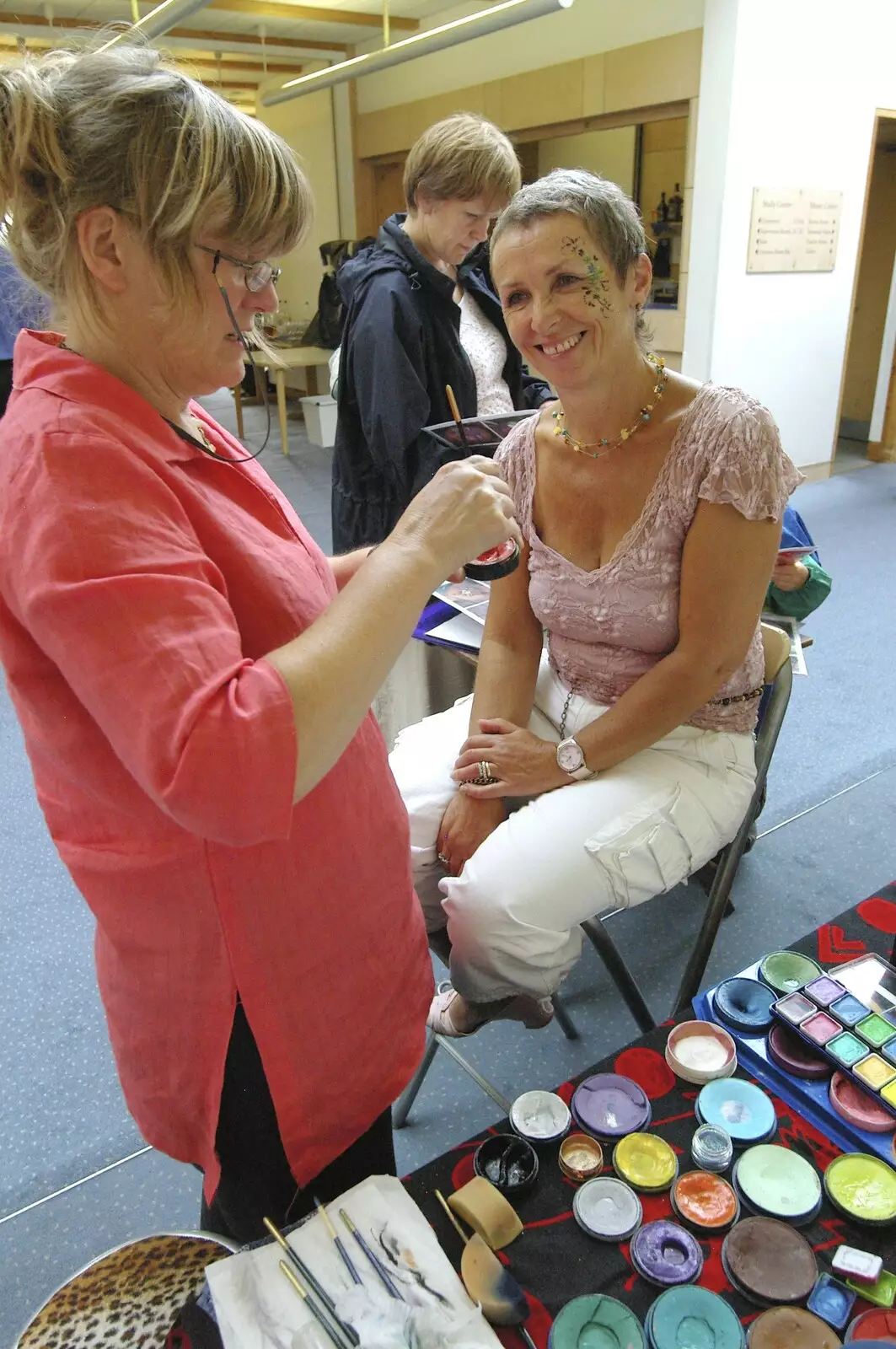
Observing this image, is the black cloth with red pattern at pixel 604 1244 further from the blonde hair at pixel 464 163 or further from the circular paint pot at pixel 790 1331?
the blonde hair at pixel 464 163

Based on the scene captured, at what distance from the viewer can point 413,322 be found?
2018 mm

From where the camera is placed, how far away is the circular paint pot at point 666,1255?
766mm

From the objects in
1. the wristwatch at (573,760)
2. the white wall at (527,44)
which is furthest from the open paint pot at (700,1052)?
the white wall at (527,44)

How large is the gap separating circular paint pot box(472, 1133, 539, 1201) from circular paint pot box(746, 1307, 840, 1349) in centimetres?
22

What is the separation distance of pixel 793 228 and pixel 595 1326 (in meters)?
5.37

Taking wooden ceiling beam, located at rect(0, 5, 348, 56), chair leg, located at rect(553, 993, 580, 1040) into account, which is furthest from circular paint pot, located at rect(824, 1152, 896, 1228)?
wooden ceiling beam, located at rect(0, 5, 348, 56)

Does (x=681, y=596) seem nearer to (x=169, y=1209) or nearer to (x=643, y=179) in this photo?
(x=169, y=1209)

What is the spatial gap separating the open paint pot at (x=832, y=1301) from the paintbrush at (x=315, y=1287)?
1.23ft

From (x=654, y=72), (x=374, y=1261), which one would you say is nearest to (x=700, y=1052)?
(x=374, y=1261)

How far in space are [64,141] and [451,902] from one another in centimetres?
100

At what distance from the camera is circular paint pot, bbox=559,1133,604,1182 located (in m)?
0.86

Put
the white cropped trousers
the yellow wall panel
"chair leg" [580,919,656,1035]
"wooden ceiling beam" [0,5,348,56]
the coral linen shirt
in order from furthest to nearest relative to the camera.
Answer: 1. "wooden ceiling beam" [0,5,348,56]
2. the yellow wall panel
3. "chair leg" [580,919,656,1035]
4. the white cropped trousers
5. the coral linen shirt

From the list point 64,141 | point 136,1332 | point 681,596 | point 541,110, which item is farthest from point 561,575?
point 541,110

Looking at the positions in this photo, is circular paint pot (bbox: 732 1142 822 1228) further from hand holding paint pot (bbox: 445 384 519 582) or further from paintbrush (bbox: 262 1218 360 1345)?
hand holding paint pot (bbox: 445 384 519 582)
